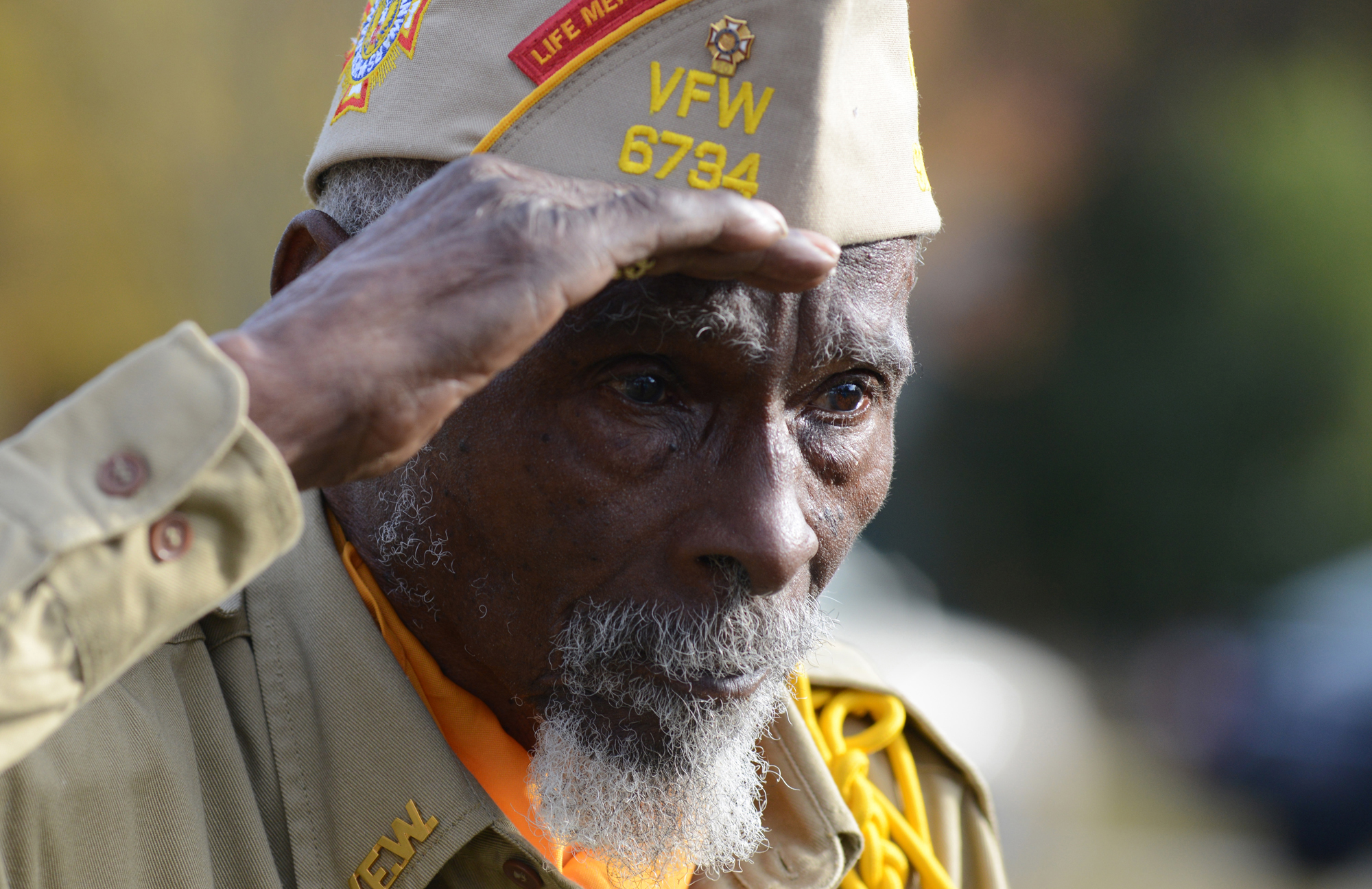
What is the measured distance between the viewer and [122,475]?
3.51 feet

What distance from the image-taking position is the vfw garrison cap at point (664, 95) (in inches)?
69.4

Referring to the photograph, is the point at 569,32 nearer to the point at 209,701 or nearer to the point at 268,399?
the point at 268,399

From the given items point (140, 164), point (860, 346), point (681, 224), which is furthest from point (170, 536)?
point (140, 164)

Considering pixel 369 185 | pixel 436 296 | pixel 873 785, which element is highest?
pixel 436 296

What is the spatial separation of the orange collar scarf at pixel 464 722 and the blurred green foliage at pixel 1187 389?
778 centimetres

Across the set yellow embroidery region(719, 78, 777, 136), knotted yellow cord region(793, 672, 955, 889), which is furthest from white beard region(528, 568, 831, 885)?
yellow embroidery region(719, 78, 777, 136)

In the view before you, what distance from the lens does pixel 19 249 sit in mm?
4504

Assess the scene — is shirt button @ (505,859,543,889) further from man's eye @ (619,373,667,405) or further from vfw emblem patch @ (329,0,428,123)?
vfw emblem patch @ (329,0,428,123)

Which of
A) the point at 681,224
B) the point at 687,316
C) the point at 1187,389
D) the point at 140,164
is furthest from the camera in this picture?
the point at 1187,389

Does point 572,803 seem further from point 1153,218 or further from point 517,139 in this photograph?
point 1153,218

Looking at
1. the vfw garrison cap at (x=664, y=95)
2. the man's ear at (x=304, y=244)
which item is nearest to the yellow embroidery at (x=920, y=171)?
the vfw garrison cap at (x=664, y=95)

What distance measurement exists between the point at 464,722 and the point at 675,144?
1015 millimetres

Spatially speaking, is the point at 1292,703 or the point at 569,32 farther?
the point at 1292,703

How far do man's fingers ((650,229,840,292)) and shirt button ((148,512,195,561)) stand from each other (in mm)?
605
